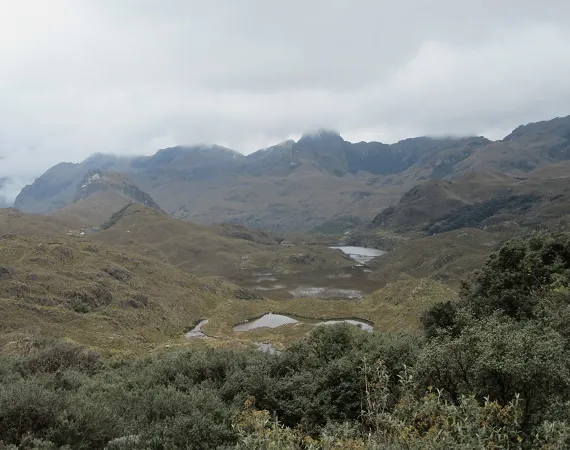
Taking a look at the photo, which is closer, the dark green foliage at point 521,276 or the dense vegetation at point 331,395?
the dense vegetation at point 331,395

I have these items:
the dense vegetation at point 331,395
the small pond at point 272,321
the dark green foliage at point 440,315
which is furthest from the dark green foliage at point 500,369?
the small pond at point 272,321

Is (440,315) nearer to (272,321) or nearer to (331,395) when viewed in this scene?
(331,395)

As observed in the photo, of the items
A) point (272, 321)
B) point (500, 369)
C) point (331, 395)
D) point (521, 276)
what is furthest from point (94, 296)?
point (500, 369)

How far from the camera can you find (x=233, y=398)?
97.3 feet

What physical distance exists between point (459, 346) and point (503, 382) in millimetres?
2175

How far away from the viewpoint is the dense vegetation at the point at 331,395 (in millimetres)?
13633

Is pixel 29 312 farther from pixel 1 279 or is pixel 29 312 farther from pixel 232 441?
pixel 232 441

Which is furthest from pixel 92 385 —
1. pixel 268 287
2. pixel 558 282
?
pixel 268 287

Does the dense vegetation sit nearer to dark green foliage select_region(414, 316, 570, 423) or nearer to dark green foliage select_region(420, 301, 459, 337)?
dark green foliage select_region(414, 316, 570, 423)

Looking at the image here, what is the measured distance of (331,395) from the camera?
2923cm

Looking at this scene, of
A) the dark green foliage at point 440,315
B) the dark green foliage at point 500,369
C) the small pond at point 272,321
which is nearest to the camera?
the dark green foliage at point 500,369

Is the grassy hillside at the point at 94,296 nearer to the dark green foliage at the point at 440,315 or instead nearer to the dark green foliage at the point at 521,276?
the dark green foliage at the point at 440,315

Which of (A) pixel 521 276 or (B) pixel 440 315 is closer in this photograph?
(B) pixel 440 315

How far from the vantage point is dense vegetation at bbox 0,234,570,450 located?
13633 millimetres
